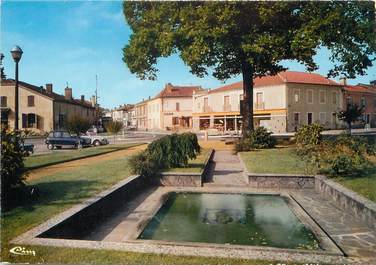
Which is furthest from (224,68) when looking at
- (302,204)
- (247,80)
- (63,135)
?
(63,135)

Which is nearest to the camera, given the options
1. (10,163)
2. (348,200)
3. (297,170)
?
(10,163)

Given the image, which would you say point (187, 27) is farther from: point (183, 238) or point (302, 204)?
point (183, 238)

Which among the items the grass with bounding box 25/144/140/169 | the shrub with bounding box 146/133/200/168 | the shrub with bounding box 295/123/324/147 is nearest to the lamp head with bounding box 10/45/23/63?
the grass with bounding box 25/144/140/169

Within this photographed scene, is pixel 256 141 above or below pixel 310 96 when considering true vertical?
below

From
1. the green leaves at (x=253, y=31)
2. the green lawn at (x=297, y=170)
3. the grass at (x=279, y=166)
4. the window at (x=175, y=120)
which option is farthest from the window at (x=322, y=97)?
the window at (x=175, y=120)

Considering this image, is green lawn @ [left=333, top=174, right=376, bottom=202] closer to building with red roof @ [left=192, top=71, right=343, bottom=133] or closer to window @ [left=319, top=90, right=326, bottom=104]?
building with red roof @ [left=192, top=71, right=343, bottom=133]

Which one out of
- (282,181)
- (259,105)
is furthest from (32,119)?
(282,181)

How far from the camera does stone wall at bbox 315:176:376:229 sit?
5.99 m

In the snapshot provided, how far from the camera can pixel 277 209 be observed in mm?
7543

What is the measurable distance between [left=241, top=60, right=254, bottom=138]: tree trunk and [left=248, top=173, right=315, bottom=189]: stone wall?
9.17m

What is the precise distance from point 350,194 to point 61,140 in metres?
21.1

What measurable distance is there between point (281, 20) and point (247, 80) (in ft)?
Result: 15.0

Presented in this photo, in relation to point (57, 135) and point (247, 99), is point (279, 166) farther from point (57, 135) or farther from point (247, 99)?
point (57, 135)

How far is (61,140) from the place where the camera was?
23.8 m
